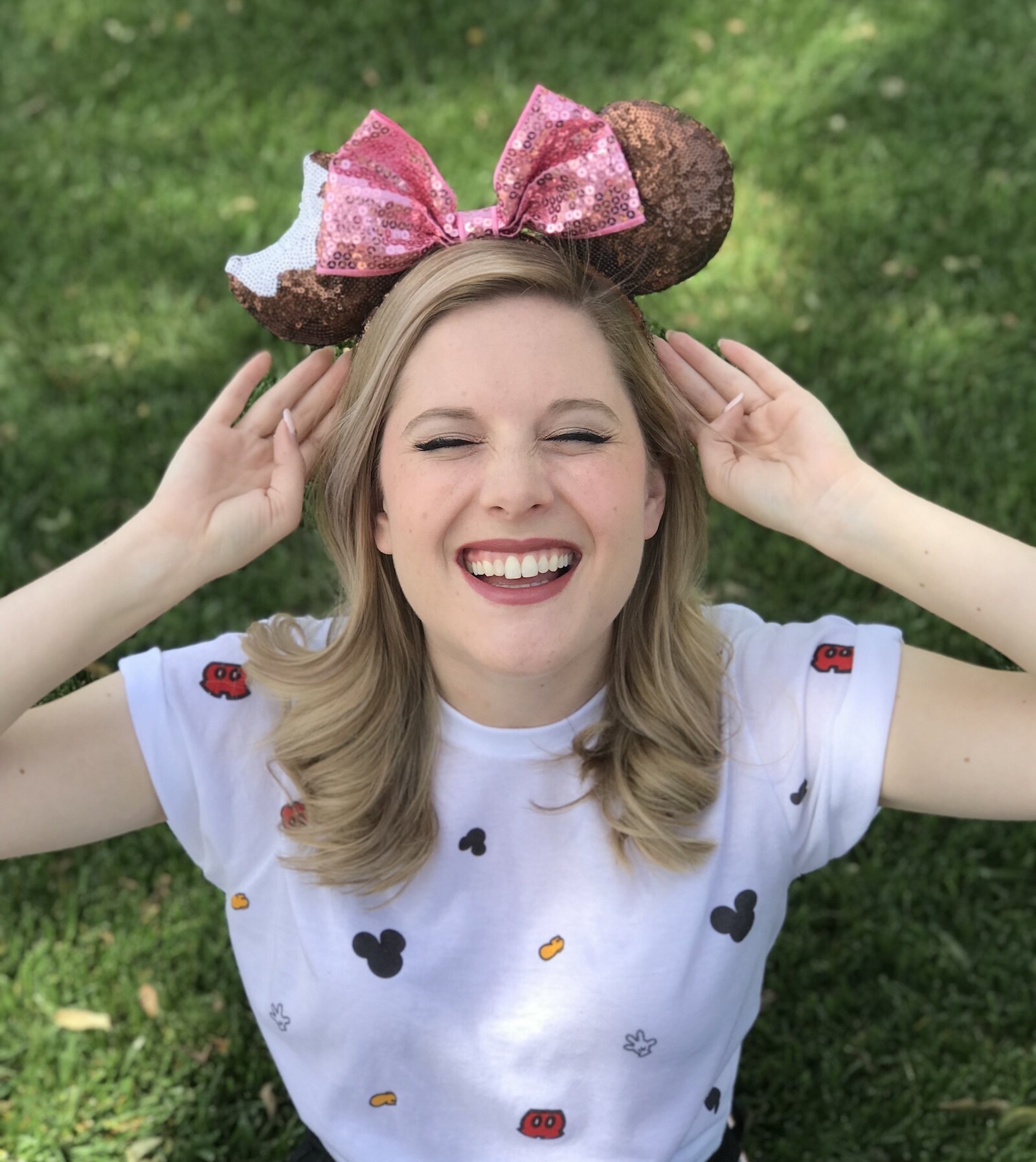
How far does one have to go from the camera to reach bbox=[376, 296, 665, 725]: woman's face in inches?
87.6

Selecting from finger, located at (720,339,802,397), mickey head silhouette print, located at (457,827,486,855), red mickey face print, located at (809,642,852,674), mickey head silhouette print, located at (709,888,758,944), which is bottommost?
mickey head silhouette print, located at (709,888,758,944)

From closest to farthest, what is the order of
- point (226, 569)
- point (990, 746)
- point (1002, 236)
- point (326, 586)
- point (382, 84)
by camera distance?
point (990, 746)
point (226, 569)
point (326, 586)
point (1002, 236)
point (382, 84)

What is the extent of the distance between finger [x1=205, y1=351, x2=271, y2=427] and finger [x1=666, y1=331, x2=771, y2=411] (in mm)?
850

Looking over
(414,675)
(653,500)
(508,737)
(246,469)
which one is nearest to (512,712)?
(508,737)

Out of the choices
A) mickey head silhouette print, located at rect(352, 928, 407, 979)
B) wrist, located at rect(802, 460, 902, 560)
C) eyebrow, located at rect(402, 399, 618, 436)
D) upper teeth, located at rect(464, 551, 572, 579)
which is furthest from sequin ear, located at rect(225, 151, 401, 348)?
mickey head silhouette print, located at rect(352, 928, 407, 979)

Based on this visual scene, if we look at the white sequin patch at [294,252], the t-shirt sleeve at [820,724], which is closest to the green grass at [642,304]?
the t-shirt sleeve at [820,724]

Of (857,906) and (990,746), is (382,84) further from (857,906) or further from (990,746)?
(990,746)

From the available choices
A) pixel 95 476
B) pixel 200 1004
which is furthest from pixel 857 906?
pixel 95 476

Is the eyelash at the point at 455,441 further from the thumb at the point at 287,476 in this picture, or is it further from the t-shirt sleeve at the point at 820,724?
the t-shirt sleeve at the point at 820,724

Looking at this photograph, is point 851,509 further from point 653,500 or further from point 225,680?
point 225,680

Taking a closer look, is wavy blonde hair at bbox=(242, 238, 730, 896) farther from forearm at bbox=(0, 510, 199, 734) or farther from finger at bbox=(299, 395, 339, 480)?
forearm at bbox=(0, 510, 199, 734)

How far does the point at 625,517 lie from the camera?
7.50ft

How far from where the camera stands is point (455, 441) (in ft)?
7.47

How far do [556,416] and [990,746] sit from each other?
970mm
